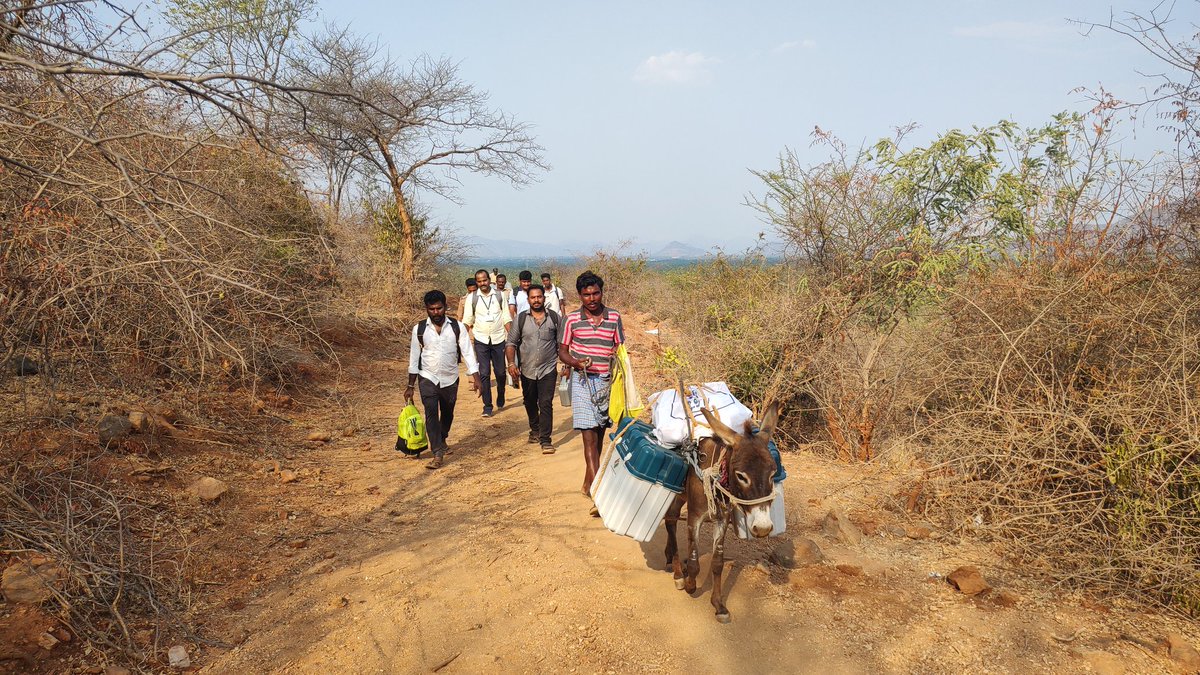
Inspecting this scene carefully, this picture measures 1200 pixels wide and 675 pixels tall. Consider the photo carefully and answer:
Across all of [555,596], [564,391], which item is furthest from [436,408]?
[555,596]

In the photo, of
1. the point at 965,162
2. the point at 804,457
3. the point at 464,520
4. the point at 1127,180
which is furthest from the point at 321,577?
the point at 965,162

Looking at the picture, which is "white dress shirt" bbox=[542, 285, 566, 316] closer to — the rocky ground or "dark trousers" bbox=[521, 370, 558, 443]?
"dark trousers" bbox=[521, 370, 558, 443]

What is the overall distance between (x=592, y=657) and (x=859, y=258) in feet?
18.1

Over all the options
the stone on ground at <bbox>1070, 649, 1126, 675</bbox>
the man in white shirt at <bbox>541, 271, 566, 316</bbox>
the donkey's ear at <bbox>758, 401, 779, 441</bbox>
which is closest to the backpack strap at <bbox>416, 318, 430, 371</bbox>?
the donkey's ear at <bbox>758, 401, 779, 441</bbox>

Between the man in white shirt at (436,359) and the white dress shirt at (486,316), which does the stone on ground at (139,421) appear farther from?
the white dress shirt at (486,316)

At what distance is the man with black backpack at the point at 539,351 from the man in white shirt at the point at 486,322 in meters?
1.22

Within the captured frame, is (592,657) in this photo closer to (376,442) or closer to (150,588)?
(150,588)

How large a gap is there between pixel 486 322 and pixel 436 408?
7.00 ft

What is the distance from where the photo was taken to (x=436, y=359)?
6910 millimetres

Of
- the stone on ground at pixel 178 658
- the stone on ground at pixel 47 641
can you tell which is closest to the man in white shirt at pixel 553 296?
the stone on ground at pixel 178 658

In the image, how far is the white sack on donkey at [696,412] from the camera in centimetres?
390

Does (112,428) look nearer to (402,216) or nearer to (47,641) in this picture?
(47,641)

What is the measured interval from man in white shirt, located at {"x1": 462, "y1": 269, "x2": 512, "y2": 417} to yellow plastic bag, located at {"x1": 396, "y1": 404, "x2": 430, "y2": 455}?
73.6 inches

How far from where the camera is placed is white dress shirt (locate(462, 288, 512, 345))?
907 centimetres
